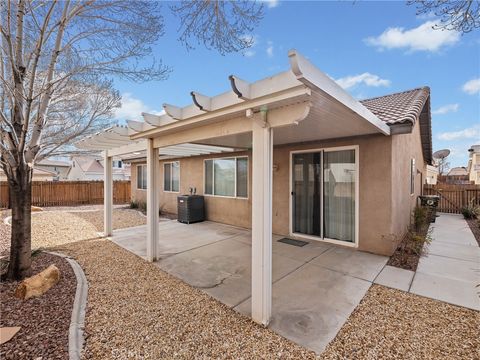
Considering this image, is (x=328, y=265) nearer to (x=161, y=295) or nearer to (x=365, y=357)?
(x=365, y=357)

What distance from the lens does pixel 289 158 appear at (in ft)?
21.4

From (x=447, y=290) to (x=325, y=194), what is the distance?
113 inches

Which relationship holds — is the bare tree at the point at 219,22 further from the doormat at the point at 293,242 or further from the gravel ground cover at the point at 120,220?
the gravel ground cover at the point at 120,220

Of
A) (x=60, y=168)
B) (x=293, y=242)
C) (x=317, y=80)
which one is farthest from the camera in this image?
(x=60, y=168)

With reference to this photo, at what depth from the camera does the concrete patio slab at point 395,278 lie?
3.72 m

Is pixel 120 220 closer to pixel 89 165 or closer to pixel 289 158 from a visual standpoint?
pixel 289 158

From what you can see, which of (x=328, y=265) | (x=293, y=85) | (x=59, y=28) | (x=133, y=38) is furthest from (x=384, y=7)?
(x=59, y=28)

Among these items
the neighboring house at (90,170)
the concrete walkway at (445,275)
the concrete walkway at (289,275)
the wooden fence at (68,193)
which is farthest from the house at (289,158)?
the neighboring house at (90,170)

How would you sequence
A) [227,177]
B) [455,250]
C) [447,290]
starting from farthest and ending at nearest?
[227,177] → [455,250] → [447,290]

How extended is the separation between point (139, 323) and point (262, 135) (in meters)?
2.70

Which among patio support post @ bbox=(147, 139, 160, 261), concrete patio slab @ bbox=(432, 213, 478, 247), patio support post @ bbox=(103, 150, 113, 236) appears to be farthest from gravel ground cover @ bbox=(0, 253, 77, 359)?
concrete patio slab @ bbox=(432, 213, 478, 247)

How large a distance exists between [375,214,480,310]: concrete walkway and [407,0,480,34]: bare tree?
3527 millimetres

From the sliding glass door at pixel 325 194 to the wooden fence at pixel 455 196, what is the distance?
8.35m

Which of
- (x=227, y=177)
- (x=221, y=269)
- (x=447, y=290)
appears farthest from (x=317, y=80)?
(x=227, y=177)
